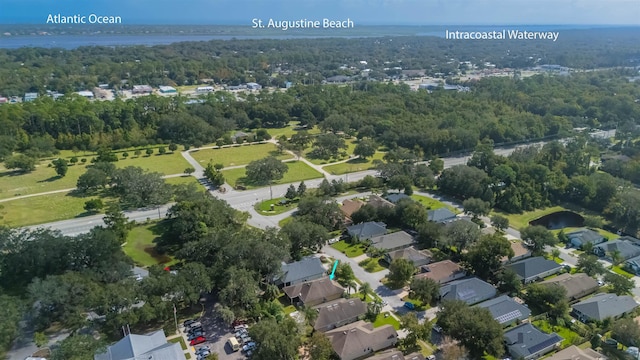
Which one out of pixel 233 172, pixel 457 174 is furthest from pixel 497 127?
pixel 233 172

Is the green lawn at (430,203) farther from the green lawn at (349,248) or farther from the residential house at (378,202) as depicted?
the green lawn at (349,248)

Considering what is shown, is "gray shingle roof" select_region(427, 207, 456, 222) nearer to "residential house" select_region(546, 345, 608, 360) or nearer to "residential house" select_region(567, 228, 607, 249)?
"residential house" select_region(567, 228, 607, 249)

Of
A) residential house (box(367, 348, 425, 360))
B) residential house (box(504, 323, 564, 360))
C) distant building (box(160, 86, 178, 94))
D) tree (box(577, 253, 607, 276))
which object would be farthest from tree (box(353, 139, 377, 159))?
distant building (box(160, 86, 178, 94))

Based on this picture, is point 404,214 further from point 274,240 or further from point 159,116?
point 159,116

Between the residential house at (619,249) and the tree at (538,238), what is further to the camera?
the residential house at (619,249)

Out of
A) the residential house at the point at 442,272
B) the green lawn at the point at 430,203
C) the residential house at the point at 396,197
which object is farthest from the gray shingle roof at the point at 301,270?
the green lawn at the point at 430,203
